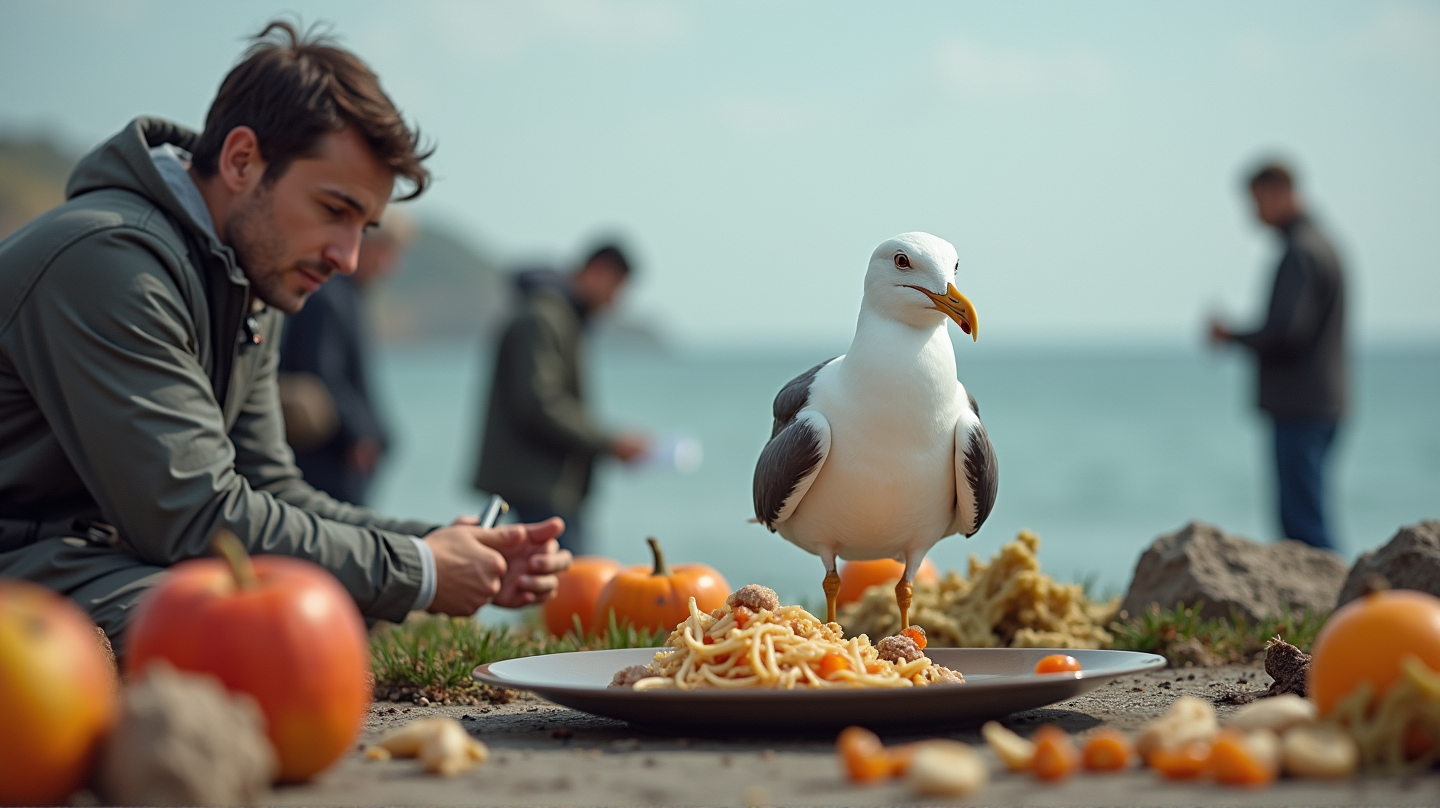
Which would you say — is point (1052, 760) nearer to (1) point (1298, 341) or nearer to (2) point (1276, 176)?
(1) point (1298, 341)

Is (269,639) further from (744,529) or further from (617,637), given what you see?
(744,529)

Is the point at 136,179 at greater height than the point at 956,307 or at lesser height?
greater

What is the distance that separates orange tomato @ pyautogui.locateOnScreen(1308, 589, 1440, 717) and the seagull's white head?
1.22 m

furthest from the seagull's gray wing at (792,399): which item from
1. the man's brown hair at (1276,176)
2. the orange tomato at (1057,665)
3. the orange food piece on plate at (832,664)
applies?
the man's brown hair at (1276,176)

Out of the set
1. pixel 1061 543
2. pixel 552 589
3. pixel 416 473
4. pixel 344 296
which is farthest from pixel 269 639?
pixel 416 473

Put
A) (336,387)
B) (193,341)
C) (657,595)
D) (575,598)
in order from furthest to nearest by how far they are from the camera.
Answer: (336,387), (575,598), (657,595), (193,341)

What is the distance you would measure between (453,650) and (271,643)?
2537 millimetres

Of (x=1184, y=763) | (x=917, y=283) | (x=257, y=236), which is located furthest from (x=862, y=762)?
(x=257, y=236)

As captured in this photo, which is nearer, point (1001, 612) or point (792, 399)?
point (792, 399)

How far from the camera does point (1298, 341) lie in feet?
31.0

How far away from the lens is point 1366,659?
2.46 metres

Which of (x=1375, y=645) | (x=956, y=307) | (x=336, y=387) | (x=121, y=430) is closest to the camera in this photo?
(x=1375, y=645)

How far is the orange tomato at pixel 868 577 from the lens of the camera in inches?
218

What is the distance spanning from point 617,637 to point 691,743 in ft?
5.59
